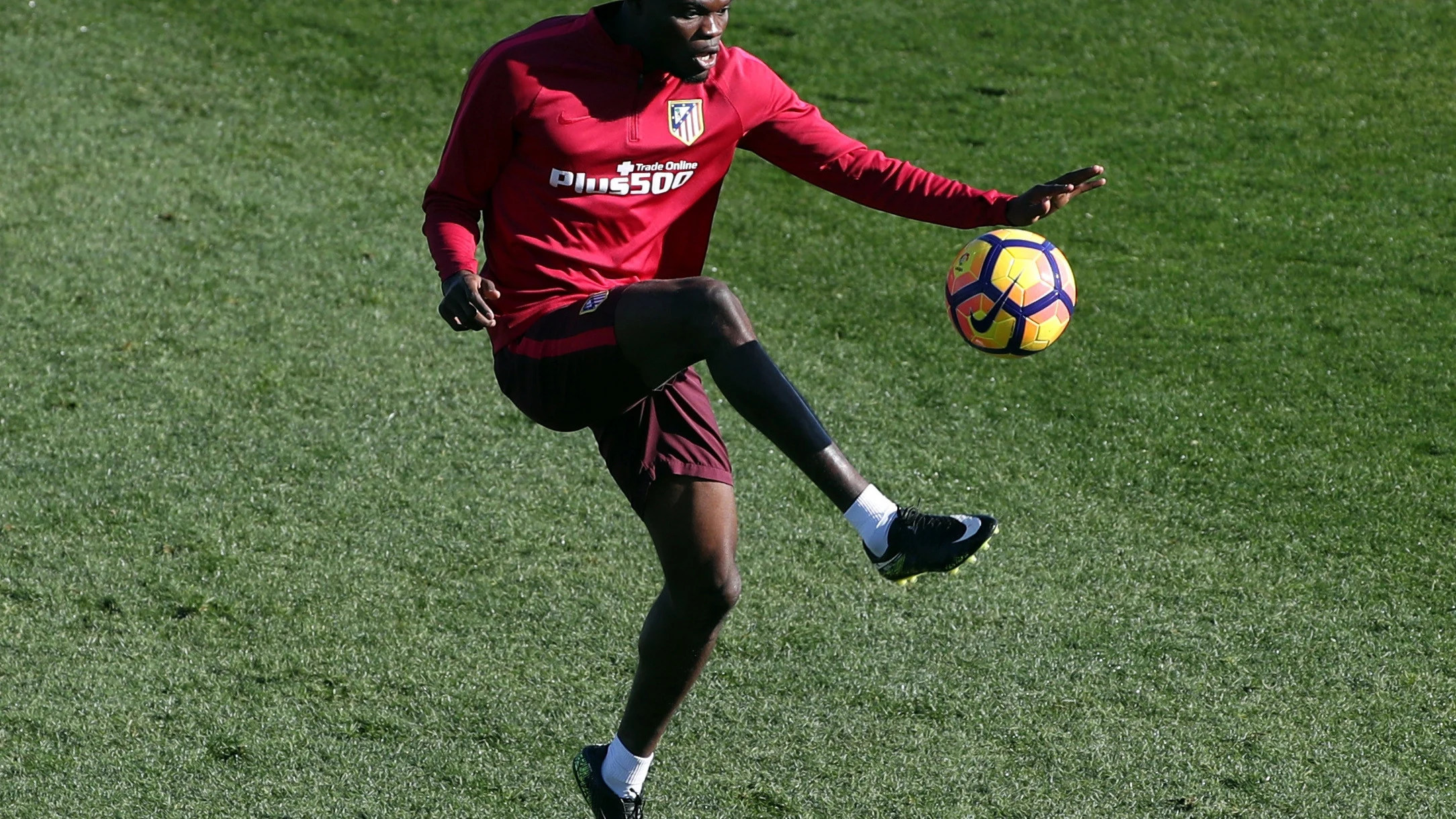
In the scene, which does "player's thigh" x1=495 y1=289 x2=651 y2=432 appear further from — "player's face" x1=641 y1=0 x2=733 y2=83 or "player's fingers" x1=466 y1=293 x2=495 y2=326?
"player's face" x1=641 y1=0 x2=733 y2=83

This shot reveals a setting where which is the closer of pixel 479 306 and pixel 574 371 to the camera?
pixel 479 306

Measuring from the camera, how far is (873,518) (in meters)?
3.67

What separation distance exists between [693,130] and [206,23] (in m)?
7.66

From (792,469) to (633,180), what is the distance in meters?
2.55

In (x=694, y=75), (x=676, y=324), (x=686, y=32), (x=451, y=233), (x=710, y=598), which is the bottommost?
(x=710, y=598)

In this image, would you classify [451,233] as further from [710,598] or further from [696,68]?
[710,598]

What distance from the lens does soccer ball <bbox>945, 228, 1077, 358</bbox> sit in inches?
180

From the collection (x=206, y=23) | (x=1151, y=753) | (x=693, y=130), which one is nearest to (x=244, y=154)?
(x=206, y=23)

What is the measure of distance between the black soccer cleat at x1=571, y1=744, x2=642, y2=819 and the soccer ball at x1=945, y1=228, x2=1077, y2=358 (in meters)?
1.59

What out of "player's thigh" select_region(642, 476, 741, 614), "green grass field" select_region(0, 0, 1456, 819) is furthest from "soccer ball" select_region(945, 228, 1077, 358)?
"green grass field" select_region(0, 0, 1456, 819)

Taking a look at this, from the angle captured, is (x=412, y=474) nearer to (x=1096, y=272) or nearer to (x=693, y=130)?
(x=693, y=130)

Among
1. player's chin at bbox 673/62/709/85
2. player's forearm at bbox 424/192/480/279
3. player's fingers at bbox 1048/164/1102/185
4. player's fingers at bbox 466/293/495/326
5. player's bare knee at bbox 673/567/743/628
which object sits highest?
player's chin at bbox 673/62/709/85

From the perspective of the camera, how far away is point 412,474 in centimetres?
642

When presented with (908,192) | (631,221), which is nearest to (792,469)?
(908,192)
